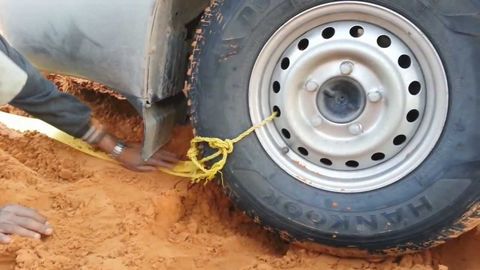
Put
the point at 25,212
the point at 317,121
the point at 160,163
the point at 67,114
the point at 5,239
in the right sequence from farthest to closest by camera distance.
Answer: the point at 160,163 < the point at 67,114 < the point at 25,212 < the point at 5,239 < the point at 317,121

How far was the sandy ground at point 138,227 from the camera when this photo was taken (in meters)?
2.94

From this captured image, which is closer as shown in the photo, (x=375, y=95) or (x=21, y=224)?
(x=375, y=95)

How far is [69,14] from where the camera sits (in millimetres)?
3117

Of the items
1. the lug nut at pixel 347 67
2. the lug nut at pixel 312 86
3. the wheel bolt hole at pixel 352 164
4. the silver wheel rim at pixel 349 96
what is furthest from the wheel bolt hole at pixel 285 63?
the wheel bolt hole at pixel 352 164

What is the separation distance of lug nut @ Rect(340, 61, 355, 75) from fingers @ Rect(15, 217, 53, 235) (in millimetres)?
1313

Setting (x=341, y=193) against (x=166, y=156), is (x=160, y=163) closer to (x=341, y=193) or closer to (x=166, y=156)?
(x=166, y=156)

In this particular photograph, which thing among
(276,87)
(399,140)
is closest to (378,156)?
(399,140)

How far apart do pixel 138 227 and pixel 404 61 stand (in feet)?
4.03

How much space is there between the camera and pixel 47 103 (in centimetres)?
320

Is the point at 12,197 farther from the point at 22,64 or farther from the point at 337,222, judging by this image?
the point at 337,222

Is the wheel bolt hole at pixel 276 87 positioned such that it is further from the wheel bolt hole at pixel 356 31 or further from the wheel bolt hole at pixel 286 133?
the wheel bolt hole at pixel 356 31

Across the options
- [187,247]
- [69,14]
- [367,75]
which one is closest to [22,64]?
[69,14]

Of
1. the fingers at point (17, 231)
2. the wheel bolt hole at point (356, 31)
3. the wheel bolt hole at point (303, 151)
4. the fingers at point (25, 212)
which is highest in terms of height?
the wheel bolt hole at point (356, 31)

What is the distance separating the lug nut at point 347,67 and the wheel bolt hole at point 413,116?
0.26 meters
